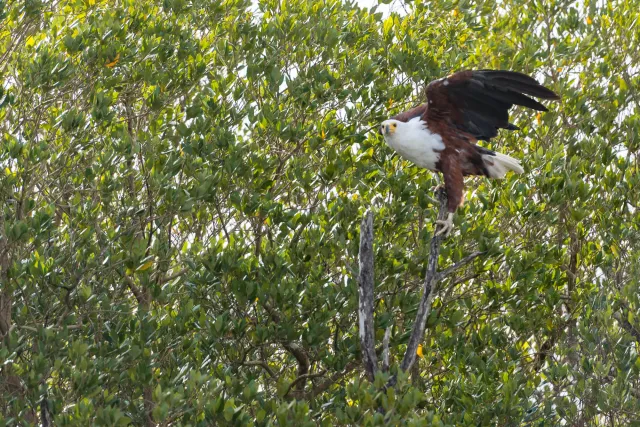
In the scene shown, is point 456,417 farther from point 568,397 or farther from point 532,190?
point 532,190

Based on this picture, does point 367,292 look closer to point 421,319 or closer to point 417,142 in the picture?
point 421,319

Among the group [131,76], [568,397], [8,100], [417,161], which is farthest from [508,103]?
[8,100]

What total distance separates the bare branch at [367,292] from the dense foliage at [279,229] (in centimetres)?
35

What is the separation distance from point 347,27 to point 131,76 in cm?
226

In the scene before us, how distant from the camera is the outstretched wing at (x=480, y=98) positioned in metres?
7.63

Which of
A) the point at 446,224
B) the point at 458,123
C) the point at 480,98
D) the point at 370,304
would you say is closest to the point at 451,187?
the point at 446,224

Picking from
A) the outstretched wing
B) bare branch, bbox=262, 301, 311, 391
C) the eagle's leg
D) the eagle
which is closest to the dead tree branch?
the eagle

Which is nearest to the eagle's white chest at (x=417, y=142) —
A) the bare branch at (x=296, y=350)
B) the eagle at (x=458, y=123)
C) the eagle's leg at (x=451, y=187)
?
the eagle at (x=458, y=123)

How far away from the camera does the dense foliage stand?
23.7ft

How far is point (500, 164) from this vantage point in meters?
8.20

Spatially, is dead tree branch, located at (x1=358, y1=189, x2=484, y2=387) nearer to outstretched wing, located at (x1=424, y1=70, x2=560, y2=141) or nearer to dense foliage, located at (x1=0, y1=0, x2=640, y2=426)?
dense foliage, located at (x1=0, y1=0, x2=640, y2=426)

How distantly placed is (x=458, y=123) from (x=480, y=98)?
12.9 inches

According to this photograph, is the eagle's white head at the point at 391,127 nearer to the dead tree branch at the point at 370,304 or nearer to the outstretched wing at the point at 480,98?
the outstretched wing at the point at 480,98

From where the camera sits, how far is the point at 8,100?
27.0 ft
